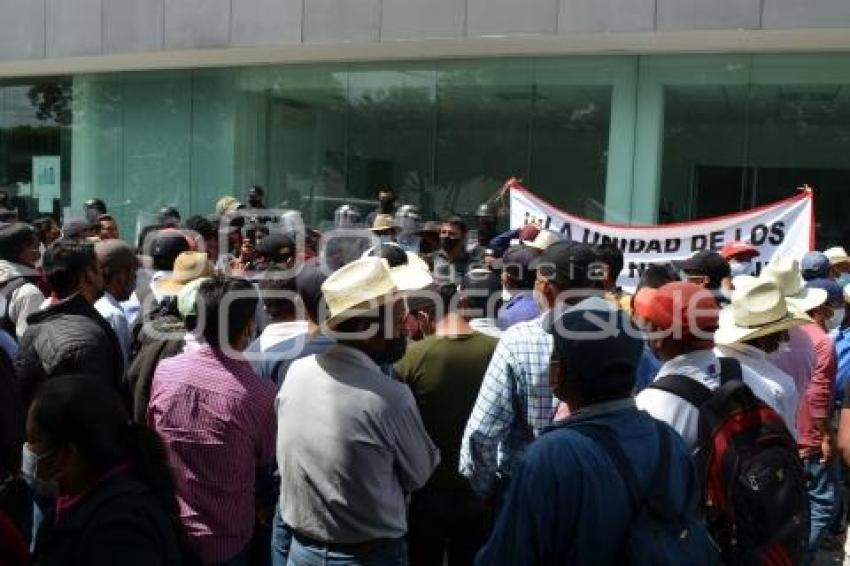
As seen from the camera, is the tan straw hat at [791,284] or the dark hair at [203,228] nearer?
the tan straw hat at [791,284]

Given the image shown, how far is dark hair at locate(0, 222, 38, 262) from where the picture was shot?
5.43 meters

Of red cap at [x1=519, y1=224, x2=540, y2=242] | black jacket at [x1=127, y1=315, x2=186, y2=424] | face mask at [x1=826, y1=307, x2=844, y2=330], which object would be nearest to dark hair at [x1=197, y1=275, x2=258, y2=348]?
black jacket at [x1=127, y1=315, x2=186, y2=424]

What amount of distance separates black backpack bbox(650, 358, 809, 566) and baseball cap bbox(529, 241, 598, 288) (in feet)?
3.66

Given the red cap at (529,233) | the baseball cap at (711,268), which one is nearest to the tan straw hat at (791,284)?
the baseball cap at (711,268)

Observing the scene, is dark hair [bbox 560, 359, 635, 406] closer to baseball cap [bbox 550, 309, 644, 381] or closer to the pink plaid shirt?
baseball cap [bbox 550, 309, 644, 381]

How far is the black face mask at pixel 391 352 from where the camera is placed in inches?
136

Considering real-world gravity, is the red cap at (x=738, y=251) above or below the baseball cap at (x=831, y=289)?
above

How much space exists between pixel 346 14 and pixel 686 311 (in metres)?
12.3

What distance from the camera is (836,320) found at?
21.8 feet

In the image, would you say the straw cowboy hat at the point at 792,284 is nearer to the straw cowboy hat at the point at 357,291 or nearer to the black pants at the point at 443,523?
the black pants at the point at 443,523

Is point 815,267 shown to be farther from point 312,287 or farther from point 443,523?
point 312,287

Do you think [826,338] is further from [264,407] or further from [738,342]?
[264,407]

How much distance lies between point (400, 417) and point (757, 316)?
1.61 meters

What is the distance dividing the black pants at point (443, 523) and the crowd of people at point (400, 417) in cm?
1
